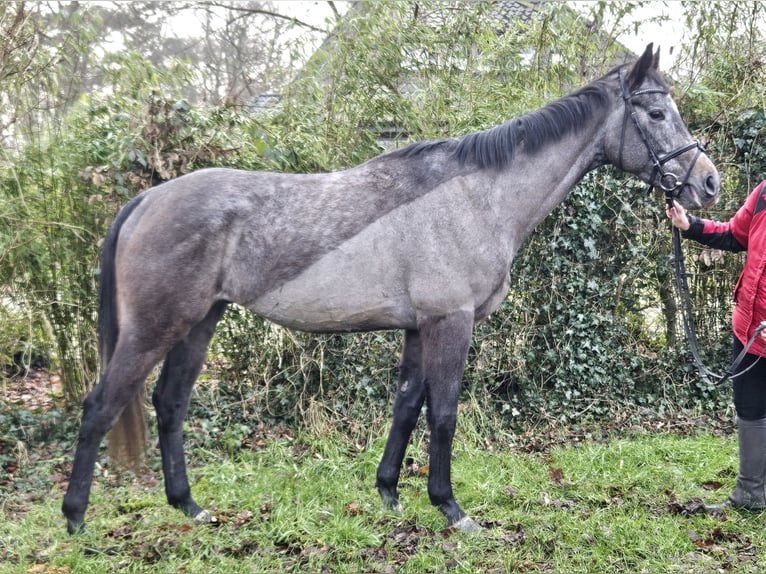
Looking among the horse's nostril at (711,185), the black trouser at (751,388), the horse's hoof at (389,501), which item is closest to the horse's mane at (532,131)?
the horse's nostril at (711,185)

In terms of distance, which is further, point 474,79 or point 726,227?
point 474,79

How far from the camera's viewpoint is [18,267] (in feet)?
15.2

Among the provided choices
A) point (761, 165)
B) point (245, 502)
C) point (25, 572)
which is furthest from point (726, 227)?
point (25, 572)

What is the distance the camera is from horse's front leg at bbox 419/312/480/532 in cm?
337

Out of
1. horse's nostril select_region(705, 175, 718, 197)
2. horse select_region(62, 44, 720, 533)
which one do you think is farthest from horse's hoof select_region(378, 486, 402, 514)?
horse's nostril select_region(705, 175, 718, 197)

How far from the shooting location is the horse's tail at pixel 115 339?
11.1 ft

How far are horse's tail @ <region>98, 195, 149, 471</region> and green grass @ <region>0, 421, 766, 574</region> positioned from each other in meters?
0.44

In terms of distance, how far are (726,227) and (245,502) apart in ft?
11.0

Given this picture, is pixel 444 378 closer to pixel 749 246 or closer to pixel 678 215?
pixel 678 215

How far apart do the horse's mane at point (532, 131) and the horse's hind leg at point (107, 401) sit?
6.67 ft

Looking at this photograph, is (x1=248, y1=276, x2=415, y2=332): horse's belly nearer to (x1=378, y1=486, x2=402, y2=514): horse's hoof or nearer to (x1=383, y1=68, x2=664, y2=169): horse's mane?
(x1=383, y1=68, x2=664, y2=169): horse's mane

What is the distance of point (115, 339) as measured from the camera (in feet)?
11.1

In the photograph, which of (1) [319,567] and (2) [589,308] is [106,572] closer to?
(1) [319,567]

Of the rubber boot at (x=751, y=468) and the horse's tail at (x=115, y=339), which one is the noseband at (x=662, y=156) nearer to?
the rubber boot at (x=751, y=468)
